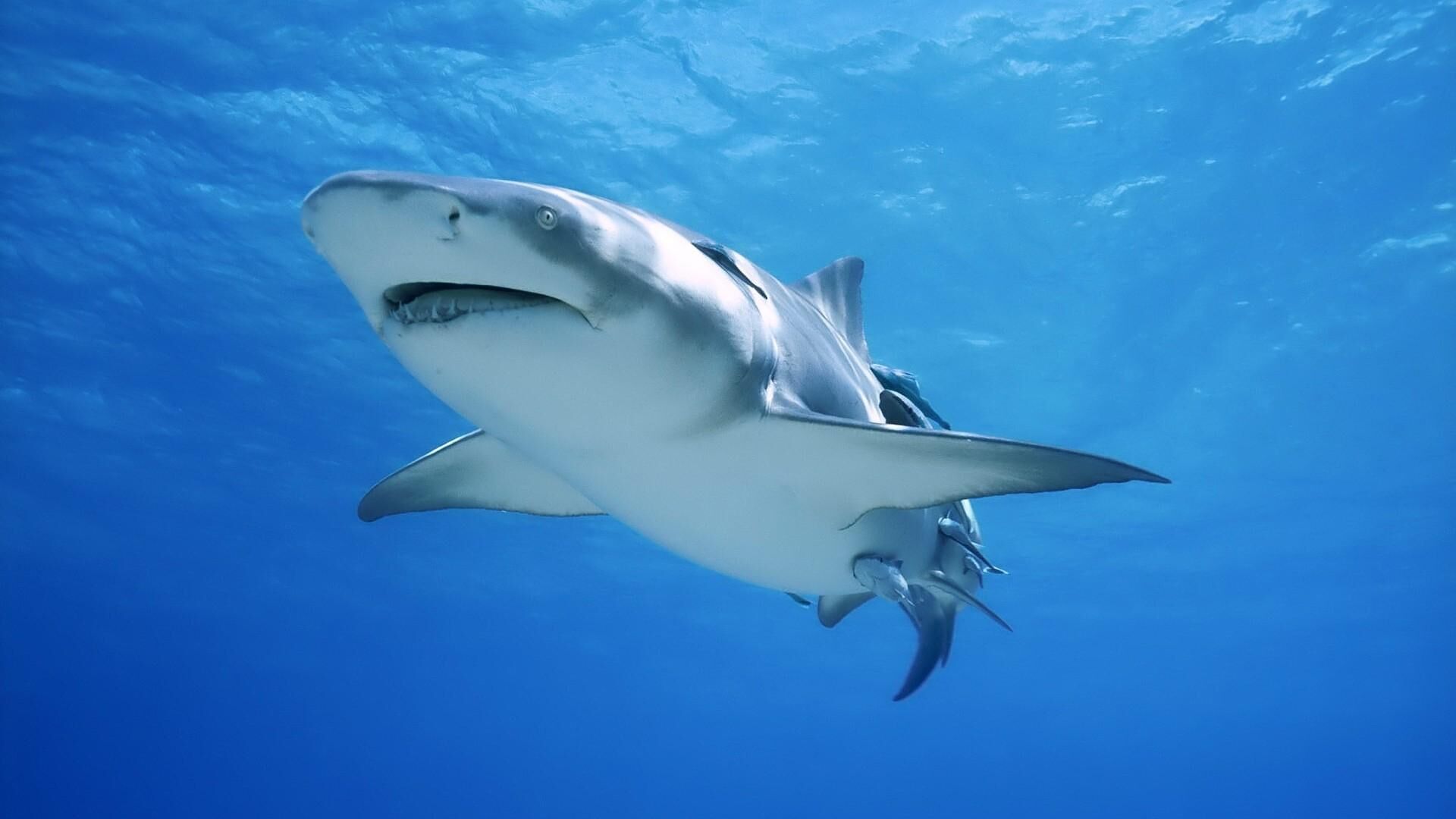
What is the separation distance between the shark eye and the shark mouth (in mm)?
830

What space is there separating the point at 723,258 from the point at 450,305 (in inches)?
43.8

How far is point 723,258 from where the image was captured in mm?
2953

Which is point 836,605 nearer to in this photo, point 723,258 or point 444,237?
point 723,258

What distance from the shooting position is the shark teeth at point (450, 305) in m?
2.10

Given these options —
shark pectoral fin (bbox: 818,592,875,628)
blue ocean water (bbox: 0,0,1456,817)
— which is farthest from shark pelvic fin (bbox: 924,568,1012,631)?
blue ocean water (bbox: 0,0,1456,817)

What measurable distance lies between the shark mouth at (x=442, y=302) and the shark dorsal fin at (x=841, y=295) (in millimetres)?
2734

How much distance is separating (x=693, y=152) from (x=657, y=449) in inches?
390

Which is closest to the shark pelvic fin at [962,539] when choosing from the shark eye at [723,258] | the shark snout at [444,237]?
the shark eye at [723,258]

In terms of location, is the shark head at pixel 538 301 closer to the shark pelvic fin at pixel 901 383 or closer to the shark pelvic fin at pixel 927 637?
the shark pelvic fin at pixel 901 383

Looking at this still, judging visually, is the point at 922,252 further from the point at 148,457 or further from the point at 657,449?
the point at 148,457

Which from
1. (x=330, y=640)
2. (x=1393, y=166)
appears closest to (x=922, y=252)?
(x=1393, y=166)

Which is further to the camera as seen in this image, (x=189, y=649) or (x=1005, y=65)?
(x=189, y=649)

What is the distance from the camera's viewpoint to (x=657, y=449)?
2.81 metres

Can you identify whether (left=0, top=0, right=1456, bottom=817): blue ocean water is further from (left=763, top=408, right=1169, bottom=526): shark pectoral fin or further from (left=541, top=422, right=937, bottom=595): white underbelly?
(left=763, top=408, right=1169, bottom=526): shark pectoral fin
